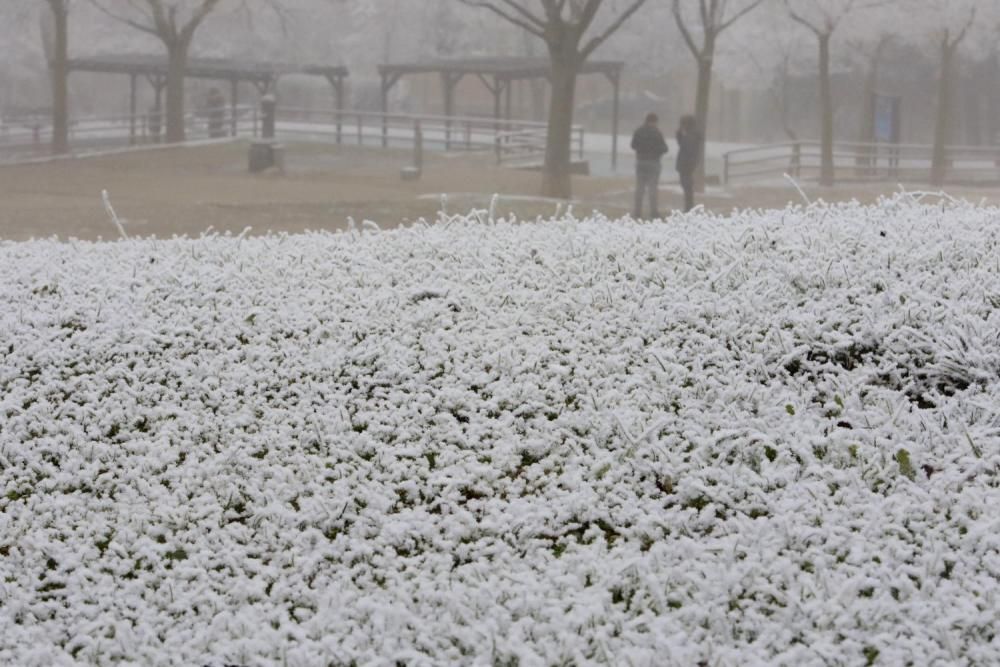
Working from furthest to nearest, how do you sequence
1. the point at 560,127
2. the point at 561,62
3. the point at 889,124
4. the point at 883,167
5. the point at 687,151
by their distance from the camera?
1. the point at 889,124
2. the point at 883,167
3. the point at 560,127
4. the point at 561,62
5. the point at 687,151

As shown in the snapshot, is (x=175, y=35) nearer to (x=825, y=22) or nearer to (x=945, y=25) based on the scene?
(x=825, y=22)

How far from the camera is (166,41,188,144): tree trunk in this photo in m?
32.8

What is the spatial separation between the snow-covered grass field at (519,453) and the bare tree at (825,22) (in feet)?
79.4

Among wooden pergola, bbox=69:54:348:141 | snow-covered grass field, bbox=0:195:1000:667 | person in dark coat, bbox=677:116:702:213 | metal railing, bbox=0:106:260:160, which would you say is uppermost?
wooden pergola, bbox=69:54:348:141

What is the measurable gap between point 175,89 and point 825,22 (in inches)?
703

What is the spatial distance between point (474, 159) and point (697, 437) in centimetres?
2943

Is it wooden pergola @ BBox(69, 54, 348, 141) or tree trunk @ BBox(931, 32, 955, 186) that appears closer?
tree trunk @ BBox(931, 32, 955, 186)

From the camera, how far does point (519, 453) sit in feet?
15.3

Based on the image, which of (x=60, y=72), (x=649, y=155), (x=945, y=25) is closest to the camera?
(x=649, y=155)

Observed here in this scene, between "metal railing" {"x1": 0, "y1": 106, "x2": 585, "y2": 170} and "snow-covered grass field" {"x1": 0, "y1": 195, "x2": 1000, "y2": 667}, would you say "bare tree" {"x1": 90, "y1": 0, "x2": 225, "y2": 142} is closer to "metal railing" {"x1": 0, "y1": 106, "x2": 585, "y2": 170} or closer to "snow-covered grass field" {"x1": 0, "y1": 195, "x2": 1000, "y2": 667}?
"metal railing" {"x1": 0, "y1": 106, "x2": 585, "y2": 170}

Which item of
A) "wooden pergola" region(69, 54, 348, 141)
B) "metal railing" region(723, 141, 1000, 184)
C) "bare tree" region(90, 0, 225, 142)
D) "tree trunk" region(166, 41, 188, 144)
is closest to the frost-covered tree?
"metal railing" region(723, 141, 1000, 184)

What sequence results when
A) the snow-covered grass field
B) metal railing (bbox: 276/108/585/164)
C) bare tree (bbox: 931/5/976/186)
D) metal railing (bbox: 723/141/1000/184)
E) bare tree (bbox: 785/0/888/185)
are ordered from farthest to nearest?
metal railing (bbox: 276/108/585/164) → metal railing (bbox: 723/141/1000/184) → bare tree (bbox: 931/5/976/186) → bare tree (bbox: 785/0/888/185) → the snow-covered grass field

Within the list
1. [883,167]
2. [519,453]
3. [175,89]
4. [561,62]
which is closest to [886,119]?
[883,167]

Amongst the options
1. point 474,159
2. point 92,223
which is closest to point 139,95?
point 474,159
